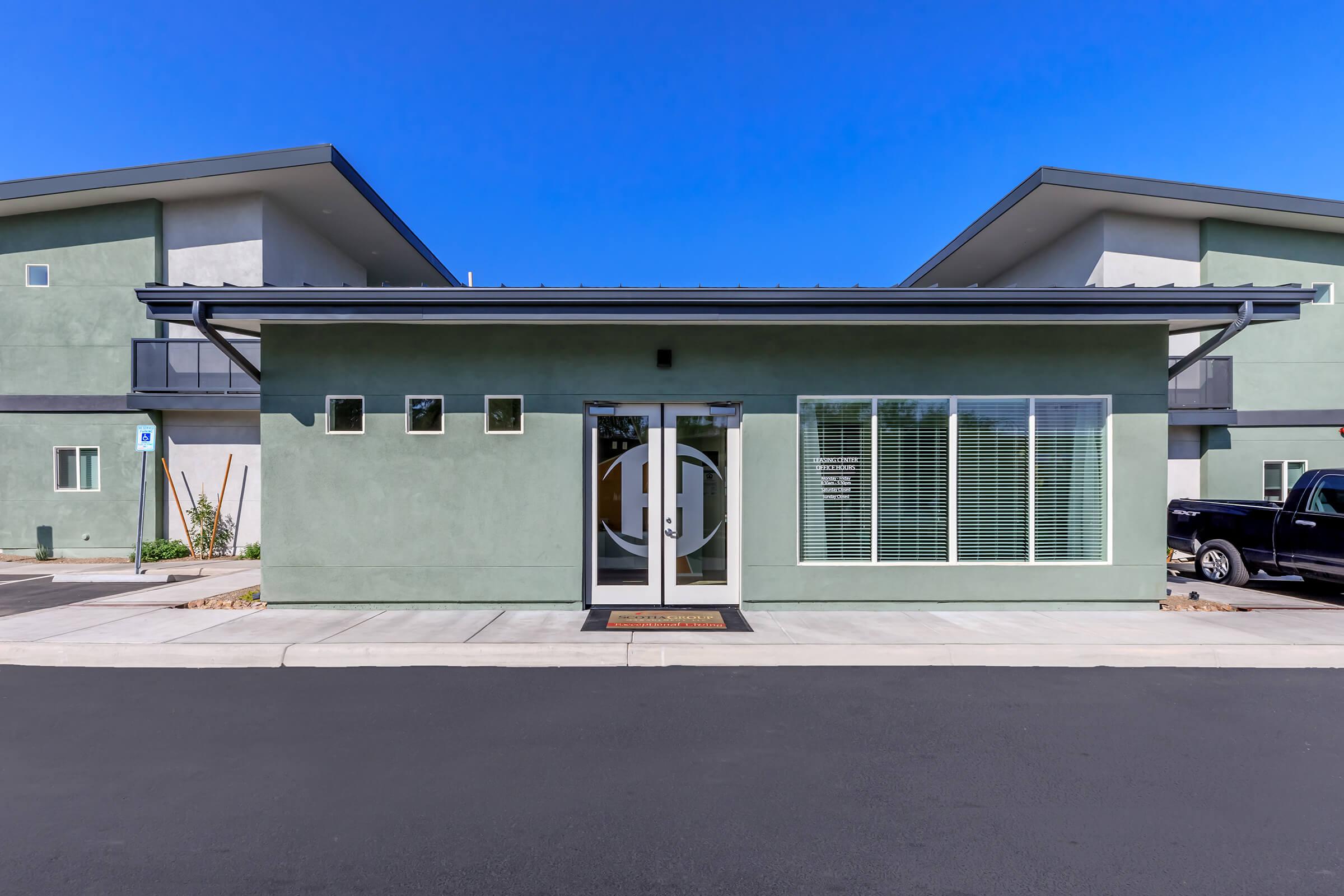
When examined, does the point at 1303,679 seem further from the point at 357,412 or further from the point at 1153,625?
the point at 357,412

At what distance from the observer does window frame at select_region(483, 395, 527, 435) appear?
922 centimetres

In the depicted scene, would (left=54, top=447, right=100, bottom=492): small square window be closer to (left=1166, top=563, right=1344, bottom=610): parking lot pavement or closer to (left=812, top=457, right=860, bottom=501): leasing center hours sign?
(left=812, top=457, right=860, bottom=501): leasing center hours sign

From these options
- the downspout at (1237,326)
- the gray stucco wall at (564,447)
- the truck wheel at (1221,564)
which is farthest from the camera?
the truck wheel at (1221,564)

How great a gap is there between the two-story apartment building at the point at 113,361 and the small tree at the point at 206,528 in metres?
0.20

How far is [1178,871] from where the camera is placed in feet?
11.3

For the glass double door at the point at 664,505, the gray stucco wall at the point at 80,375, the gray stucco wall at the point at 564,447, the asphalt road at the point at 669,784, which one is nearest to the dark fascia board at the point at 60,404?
the gray stucco wall at the point at 80,375

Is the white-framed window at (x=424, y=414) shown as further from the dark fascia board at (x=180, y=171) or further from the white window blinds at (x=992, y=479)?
the dark fascia board at (x=180, y=171)

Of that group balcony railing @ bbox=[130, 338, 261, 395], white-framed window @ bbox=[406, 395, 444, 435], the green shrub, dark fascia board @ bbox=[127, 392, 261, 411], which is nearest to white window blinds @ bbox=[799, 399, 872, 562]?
white-framed window @ bbox=[406, 395, 444, 435]

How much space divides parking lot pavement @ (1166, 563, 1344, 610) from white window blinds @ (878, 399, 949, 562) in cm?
466

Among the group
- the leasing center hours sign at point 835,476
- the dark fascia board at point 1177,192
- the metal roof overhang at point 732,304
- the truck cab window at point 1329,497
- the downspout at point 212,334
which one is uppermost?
the dark fascia board at point 1177,192

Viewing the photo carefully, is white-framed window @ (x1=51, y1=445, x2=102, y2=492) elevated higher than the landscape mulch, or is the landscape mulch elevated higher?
white-framed window @ (x1=51, y1=445, x2=102, y2=492)

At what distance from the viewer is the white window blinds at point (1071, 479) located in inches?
367

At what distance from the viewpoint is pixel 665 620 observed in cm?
845

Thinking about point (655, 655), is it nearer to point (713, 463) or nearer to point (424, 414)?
point (713, 463)
